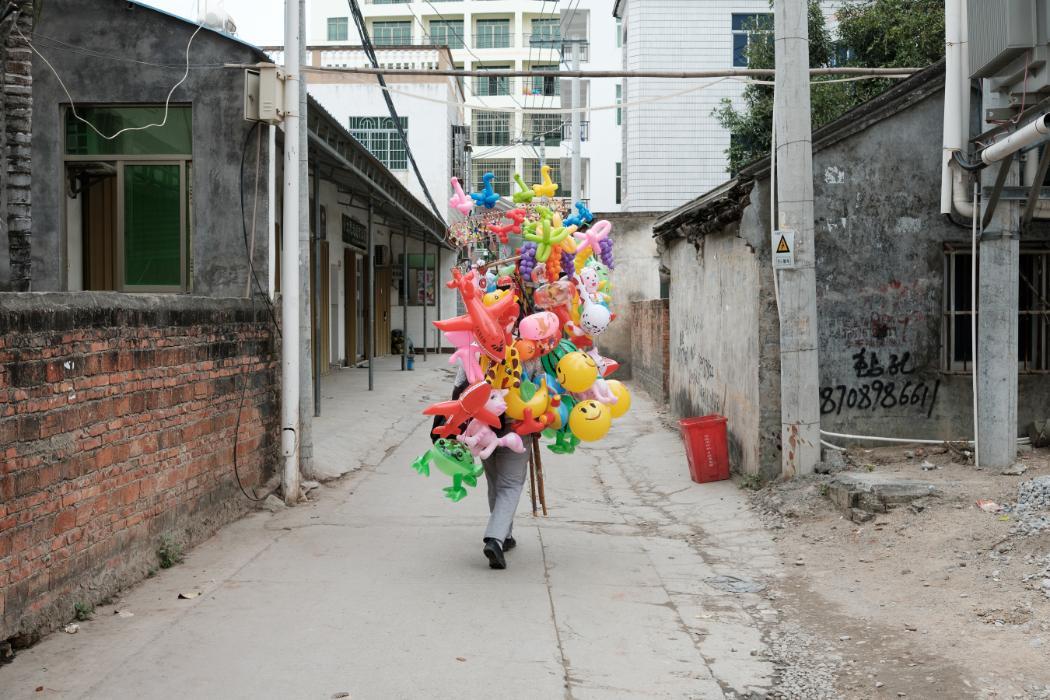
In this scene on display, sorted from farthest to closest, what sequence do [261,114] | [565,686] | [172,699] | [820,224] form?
[820,224]
[261,114]
[565,686]
[172,699]

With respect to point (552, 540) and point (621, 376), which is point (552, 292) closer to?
point (552, 540)

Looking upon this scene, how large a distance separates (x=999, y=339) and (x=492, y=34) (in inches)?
2148

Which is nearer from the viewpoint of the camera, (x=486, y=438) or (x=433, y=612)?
(x=433, y=612)

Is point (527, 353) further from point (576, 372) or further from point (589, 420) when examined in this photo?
point (589, 420)

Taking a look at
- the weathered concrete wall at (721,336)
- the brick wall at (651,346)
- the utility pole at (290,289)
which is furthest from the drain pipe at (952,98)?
the brick wall at (651,346)

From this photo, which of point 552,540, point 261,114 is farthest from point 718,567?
point 261,114

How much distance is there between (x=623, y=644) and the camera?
5.68 metres

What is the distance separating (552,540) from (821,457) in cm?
302

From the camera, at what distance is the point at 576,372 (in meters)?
7.01

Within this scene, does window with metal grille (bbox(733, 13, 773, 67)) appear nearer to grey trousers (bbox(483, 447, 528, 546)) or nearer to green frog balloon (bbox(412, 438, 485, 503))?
grey trousers (bbox(483, 447, 528, 546))

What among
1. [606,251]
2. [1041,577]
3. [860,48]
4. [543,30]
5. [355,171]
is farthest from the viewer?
[543,30]

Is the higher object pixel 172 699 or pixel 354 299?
pixel 354 299

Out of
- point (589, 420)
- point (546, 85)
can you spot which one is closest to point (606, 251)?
point (589, 420)

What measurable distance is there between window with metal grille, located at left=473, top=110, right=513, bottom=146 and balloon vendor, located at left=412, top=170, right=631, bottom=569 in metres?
46.7
